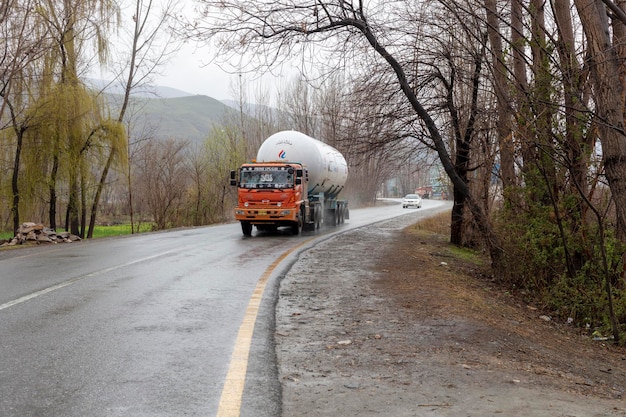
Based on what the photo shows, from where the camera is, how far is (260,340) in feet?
19.7

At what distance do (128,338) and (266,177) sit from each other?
15.6 meters

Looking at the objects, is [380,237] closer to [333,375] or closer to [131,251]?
[131,251]

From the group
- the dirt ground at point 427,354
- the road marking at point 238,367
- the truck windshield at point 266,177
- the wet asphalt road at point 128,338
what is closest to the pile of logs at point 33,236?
the truck windshield at point 266,177

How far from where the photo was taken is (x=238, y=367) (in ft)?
16.4

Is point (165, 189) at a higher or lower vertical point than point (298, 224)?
higher

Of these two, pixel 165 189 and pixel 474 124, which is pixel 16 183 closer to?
pixel 165 189

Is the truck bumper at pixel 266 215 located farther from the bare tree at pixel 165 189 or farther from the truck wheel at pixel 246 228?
the bare tree at pixel 165 189

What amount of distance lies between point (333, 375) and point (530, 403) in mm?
1499

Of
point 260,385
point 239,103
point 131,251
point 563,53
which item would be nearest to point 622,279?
point 563,53

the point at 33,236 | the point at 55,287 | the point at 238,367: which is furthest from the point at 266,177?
the point at 238,367

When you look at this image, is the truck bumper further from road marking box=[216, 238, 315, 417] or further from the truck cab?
road marking box=[216, 238, 315, 417]

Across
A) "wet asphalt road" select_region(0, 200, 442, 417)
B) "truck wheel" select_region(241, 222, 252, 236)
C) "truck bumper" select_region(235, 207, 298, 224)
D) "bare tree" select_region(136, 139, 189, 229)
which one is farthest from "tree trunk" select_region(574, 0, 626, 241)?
"bare tree" select_region(136, 139, 189, 229)

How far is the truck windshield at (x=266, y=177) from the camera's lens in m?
21.2

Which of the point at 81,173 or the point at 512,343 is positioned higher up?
the point at 81,173
